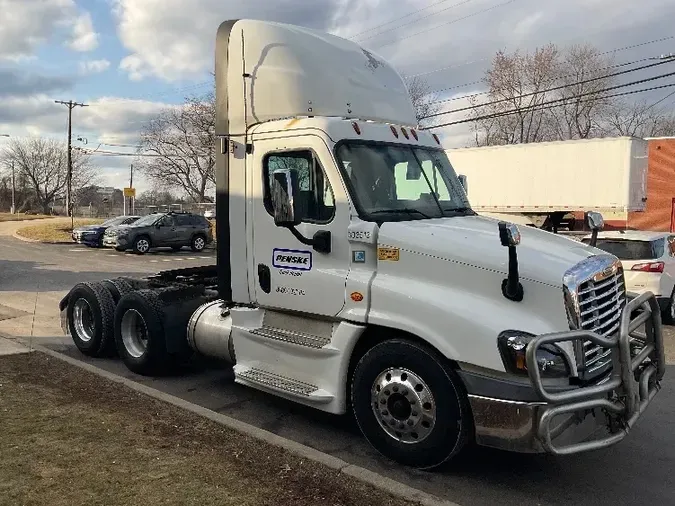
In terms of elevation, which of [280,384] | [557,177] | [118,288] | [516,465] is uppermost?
[557,177]

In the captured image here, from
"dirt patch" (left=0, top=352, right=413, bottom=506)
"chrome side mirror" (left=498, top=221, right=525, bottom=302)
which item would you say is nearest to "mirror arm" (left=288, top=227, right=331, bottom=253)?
"chrome side mirror" (left=498, top=221, right=525, bottom=302)

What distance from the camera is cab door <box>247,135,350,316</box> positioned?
5035 millimetres

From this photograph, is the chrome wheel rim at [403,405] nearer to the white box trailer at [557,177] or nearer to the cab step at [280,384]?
the cab step at [280,384]

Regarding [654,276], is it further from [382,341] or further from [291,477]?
[291,477]

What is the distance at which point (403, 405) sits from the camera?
4.61 m

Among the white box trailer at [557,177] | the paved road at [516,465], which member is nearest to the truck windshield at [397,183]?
the paved road at [516,465]

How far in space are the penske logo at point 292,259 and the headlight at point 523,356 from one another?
1799 mm

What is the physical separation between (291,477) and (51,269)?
653 inches

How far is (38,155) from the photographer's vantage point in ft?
288

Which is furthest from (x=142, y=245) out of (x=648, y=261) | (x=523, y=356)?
(x=523, y=356)

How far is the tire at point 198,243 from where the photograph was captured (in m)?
28.3

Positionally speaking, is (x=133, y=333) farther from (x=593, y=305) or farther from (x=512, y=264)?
(x=593, y=305)

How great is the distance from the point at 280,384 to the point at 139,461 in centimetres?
135

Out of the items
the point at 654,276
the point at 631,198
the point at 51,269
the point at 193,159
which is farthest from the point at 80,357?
the point at 193,159
